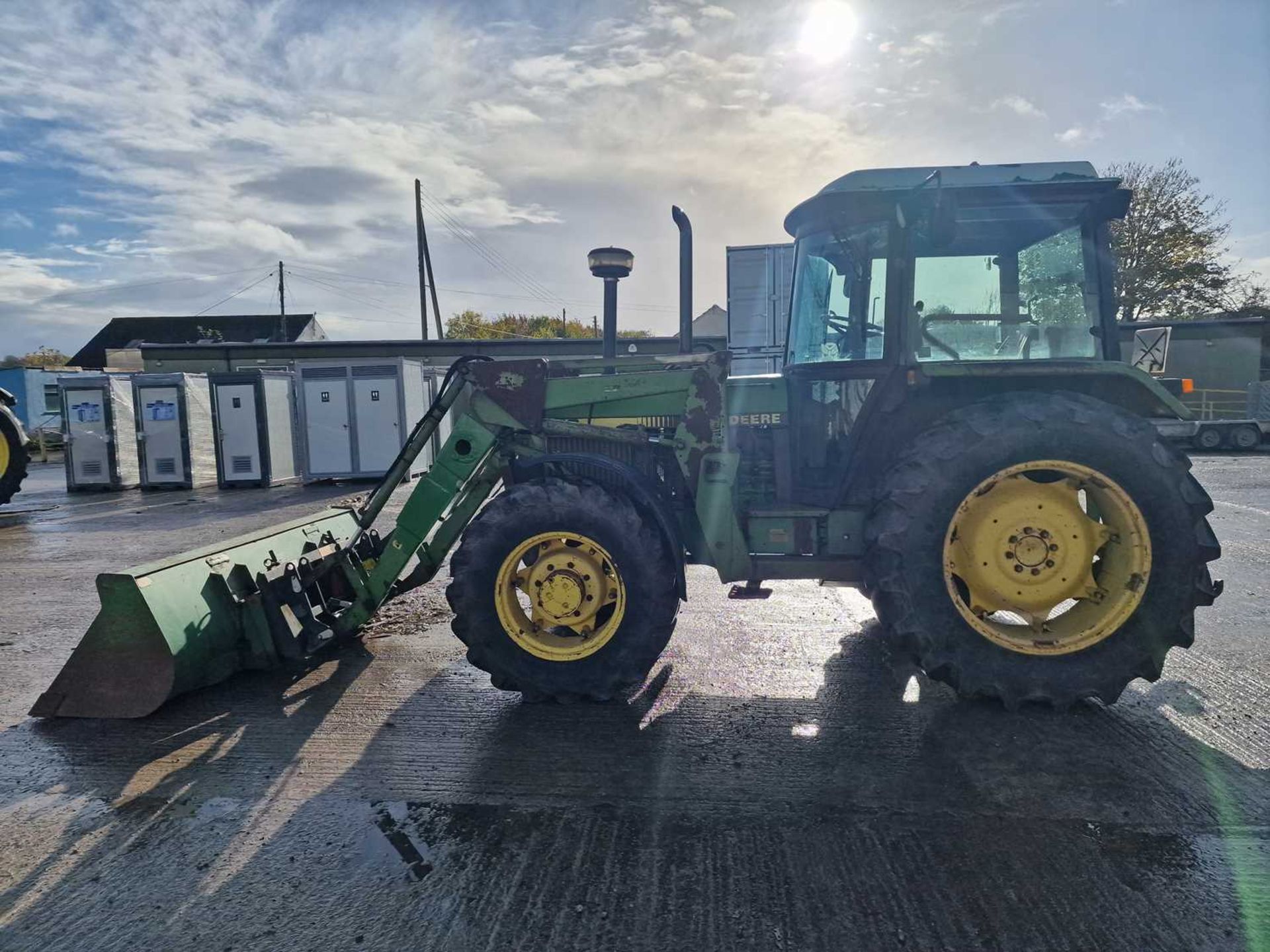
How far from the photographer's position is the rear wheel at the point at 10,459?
1212 centimetres

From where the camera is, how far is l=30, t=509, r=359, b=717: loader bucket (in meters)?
3.64

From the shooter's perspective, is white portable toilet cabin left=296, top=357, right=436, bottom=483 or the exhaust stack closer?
the exhaust stack

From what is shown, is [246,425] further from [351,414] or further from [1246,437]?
[1246,437]

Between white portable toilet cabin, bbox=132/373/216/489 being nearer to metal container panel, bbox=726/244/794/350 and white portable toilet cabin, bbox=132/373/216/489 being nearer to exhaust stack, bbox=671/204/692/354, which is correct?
metal container panel, bbox=726/244/794/350

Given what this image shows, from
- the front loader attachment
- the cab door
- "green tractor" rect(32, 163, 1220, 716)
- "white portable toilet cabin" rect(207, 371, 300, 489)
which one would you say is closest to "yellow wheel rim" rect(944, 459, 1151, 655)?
"green tractor" rect(32, 163, 1220, 716)

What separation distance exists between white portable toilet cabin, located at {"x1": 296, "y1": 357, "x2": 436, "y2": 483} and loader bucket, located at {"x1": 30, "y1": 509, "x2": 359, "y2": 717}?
10.8 metres

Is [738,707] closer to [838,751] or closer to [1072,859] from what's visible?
[838,751]

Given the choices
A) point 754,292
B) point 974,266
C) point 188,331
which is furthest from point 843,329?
point 188,331

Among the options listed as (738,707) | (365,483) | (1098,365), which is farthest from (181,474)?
(1098,365)

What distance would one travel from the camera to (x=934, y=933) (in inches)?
85.5

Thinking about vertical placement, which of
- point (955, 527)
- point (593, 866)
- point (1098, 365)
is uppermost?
point (1098, 365)

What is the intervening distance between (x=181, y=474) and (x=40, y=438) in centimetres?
1280

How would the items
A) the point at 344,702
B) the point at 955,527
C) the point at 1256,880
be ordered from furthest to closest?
the point at 344,702 → the point at 955,527 → the point at 1256,880

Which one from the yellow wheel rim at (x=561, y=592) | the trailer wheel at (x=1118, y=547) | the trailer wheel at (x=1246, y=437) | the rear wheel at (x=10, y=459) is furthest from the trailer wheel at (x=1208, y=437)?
the rear wheel at (x=10, y=459)
